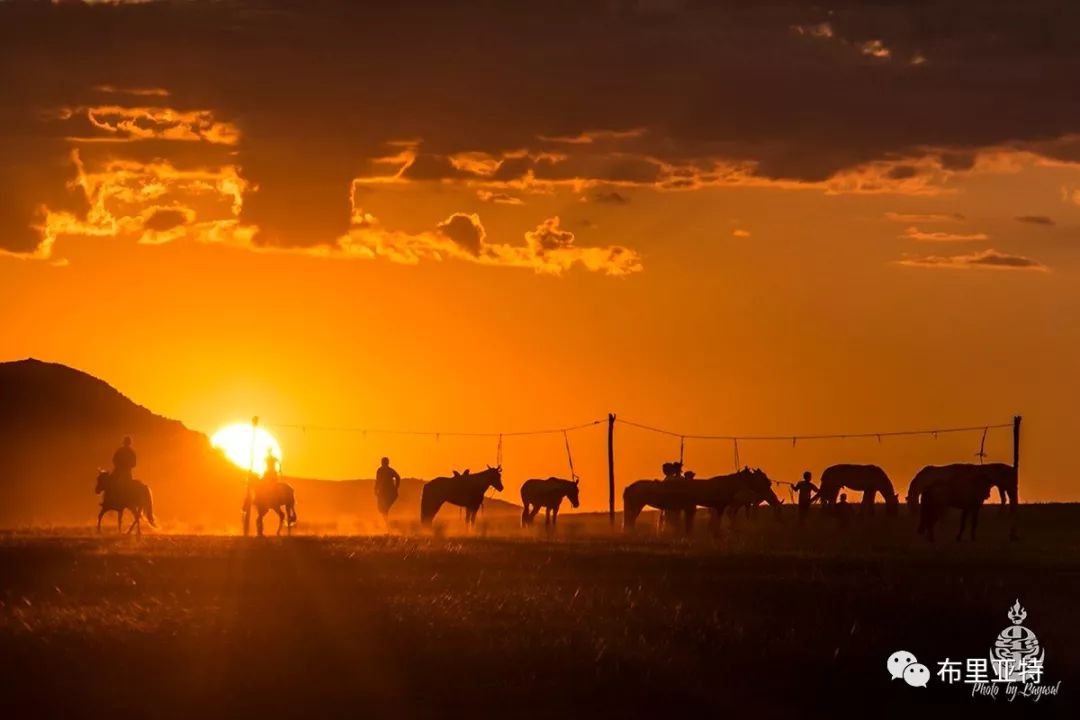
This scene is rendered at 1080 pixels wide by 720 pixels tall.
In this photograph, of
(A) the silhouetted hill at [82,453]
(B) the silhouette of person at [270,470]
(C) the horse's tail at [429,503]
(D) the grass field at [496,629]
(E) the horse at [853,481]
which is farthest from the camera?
(A) the silhouetted hill at [82,453]

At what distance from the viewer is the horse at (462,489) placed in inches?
2586

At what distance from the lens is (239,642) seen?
29594 mm

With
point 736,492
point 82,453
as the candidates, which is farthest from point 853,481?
point 82,453

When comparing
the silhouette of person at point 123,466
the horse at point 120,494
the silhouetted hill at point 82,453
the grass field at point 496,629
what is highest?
the silhouetted hill at point 82,453

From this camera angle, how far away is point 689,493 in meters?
62.9

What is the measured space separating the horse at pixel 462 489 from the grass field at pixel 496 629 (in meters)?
19.4

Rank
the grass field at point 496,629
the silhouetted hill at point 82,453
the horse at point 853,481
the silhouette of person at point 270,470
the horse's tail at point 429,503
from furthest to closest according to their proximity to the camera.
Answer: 1. the silhouetted hill at point 82,453
2. the horse at point 853,481
3. the horse's tail at point 429,503
4. the silhouette of person at point 270,470
5. the grass field at point 496,629

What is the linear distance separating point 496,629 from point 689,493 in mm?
32461

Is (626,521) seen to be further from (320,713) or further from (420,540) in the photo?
(320,713)

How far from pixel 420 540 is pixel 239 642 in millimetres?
19597

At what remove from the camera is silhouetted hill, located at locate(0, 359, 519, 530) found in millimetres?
116250

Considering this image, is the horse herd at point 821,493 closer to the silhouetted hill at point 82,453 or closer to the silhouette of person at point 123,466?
the silhouette of person at point 123,466

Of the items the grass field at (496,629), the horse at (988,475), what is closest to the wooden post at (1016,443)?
the horse at (988,475)

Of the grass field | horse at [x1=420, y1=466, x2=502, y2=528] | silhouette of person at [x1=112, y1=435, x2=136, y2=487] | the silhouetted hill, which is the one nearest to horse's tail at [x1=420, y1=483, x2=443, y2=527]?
horse at [x1=420, y1=466, x2=502, y2=528]
